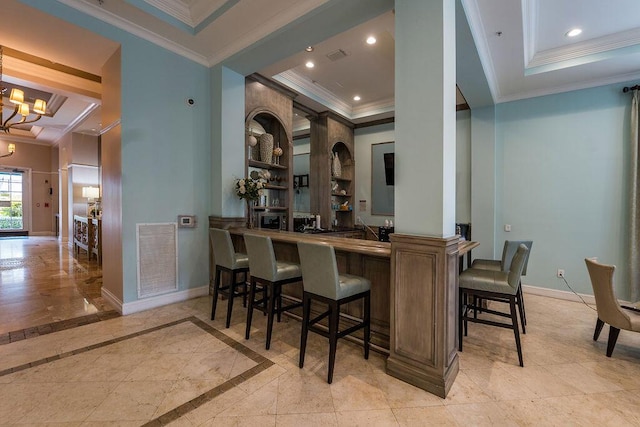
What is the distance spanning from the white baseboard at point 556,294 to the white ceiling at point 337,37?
9.59 ft

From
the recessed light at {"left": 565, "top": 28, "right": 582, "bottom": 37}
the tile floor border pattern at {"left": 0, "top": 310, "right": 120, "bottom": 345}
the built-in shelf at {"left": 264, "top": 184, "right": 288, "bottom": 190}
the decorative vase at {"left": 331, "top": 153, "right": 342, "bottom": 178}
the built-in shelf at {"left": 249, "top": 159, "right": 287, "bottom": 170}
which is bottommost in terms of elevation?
the tile floor border pattern at {"left": 0, "top": 310, "right": 120, "bottom": 345}

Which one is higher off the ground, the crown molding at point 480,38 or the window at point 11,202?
the crown molding at point 480,38

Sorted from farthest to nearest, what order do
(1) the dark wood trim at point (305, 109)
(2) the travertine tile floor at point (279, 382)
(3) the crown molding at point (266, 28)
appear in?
(1) the dark wood trim at point (305, 109) < (3) the crown molding at point (266, 28) < (2) the travertine tile floor at point (279, 382)

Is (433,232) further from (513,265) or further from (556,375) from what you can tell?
(556,375)

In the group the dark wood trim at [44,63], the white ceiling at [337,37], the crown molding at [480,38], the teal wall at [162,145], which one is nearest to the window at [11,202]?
the white ceiling at [337,37]

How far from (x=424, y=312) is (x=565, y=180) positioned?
3737mm

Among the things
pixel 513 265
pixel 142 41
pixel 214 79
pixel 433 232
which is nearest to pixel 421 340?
pixel 433 232

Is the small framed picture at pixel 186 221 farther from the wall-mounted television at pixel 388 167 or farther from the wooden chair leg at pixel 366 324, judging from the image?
the wall-mounted television at pixel 388 167

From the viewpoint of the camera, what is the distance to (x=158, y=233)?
3518 mm

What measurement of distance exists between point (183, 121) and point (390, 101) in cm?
372

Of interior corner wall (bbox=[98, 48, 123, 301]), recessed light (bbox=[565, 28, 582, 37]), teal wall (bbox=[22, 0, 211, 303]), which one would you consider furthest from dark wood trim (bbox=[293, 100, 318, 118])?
A: recessed light (bbox=[565, 28, 582, 37])

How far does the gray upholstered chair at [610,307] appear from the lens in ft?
7.55

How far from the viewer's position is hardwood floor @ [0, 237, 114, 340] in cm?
309

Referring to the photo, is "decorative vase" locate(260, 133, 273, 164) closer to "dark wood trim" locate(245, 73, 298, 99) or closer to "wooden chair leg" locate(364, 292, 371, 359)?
"dark wood trim" locate(245, 73, 298, 99)
